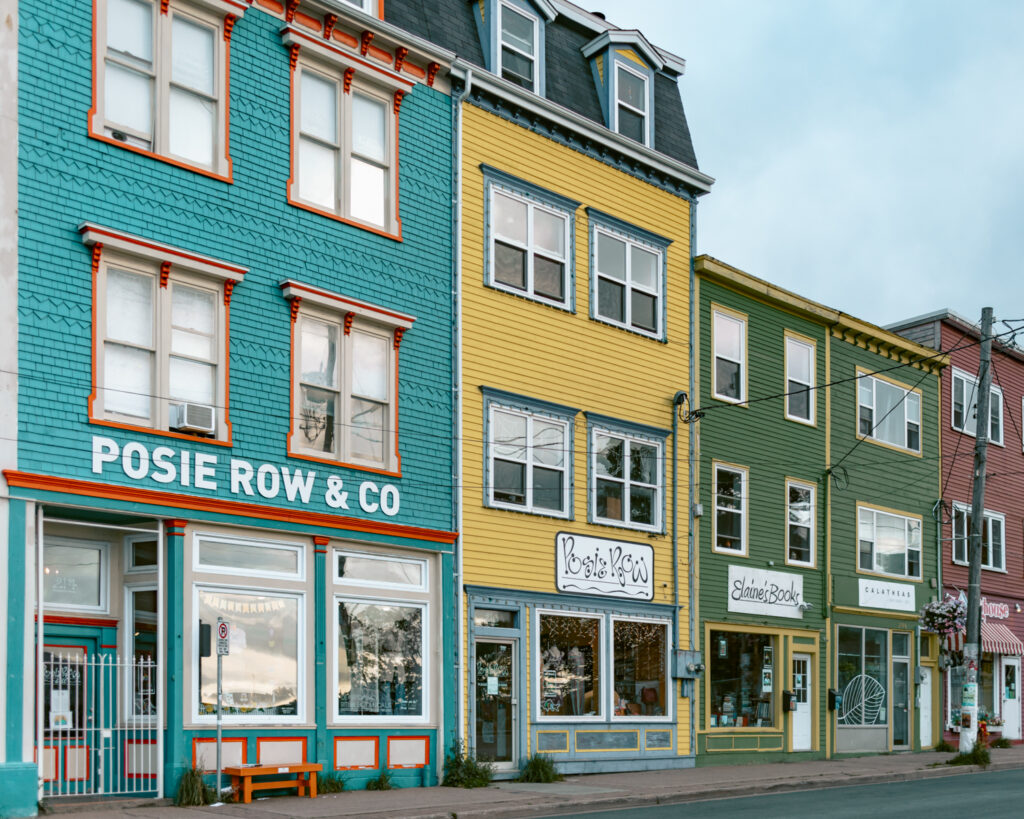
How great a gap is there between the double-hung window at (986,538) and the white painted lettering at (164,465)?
78.2 feet

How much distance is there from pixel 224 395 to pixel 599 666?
922cm

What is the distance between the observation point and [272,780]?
17.0 metres

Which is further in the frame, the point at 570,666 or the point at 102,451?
the point at 570,666

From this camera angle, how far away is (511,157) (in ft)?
72.6

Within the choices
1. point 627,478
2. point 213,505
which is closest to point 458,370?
point 627,478

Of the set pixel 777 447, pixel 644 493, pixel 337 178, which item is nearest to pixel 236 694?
pixel 337 178

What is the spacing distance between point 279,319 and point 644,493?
8928 mm

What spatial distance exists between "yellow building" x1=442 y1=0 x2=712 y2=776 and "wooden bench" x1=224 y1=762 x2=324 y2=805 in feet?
11.1

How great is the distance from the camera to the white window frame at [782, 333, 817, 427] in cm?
2834

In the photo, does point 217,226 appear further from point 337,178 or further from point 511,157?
point 511,157

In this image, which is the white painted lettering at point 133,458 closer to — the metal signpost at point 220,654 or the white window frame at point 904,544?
the metal signpost at point 220,654

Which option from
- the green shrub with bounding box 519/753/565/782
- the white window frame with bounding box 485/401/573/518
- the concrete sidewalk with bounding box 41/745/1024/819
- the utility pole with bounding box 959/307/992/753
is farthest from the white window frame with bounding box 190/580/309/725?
the utility pole with bounding box 959/307/992/753

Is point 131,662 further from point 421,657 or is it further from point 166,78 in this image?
point 166,78

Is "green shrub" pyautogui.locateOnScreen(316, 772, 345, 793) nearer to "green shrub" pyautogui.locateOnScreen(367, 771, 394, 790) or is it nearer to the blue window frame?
"green shrub" pyautogui.locateOnScreen(367, 771, 394, 790)
